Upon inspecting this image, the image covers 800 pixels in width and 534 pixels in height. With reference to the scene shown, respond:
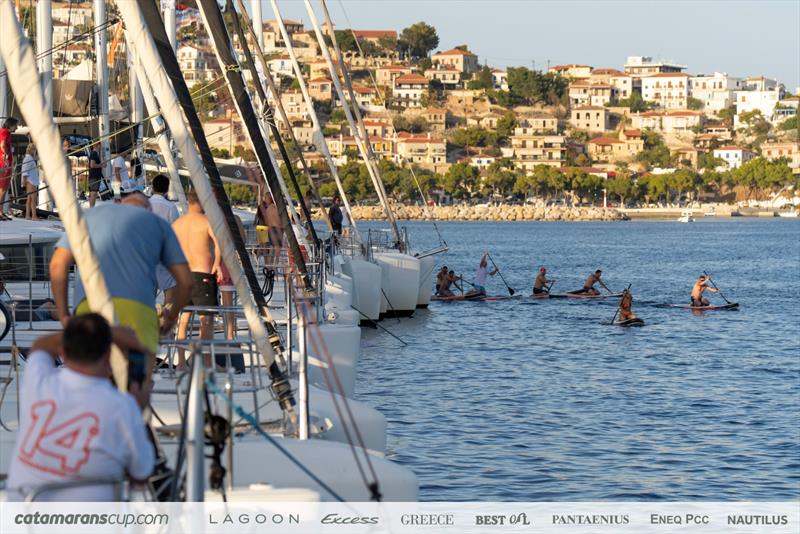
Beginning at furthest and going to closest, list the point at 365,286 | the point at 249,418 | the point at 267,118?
1. the point at 365,286
2. the point at 267,118
3. the point at 249,418

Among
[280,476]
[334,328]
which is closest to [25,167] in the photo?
[334,328]

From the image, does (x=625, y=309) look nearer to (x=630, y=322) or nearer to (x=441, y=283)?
(x=630, y=322)

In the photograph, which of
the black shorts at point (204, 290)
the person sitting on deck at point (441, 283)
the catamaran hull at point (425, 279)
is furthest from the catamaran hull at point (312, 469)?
the person sitting on deck at point (441, 283)

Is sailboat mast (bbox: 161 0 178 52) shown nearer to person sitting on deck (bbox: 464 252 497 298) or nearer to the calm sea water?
the calm sea water

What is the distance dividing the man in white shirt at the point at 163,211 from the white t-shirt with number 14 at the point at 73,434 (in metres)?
3.99

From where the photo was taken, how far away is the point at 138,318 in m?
7.09

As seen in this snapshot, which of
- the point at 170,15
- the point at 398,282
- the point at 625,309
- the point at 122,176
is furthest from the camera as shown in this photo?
the point at 625,309

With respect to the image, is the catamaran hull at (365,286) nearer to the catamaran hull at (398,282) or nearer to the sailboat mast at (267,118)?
the catamaran hull at (398,282)

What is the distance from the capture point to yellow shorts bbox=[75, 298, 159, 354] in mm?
7035

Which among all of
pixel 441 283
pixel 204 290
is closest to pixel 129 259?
pixel 204 290

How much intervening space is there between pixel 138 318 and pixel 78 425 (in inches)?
70.2

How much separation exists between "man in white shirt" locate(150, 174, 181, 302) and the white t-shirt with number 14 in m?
3.99

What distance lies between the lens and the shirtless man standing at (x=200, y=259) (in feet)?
35.9

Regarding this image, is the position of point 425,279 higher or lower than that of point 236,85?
lower
